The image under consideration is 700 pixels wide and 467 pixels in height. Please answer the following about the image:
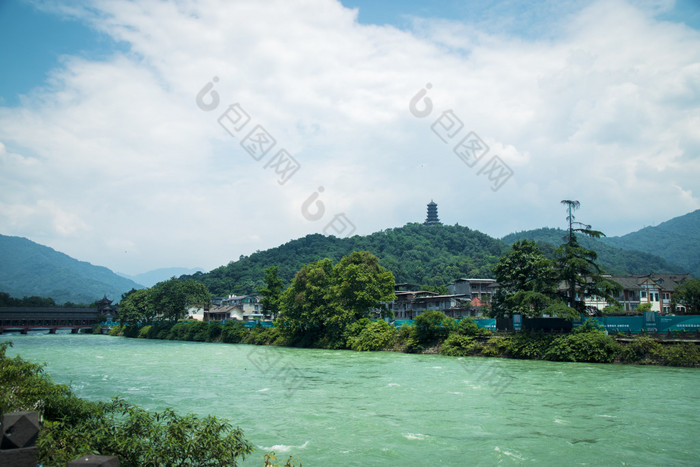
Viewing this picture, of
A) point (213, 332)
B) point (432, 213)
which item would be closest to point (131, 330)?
point (213, 332)

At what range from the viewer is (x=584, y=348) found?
1151 inches

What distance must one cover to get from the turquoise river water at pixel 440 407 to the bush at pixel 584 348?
174 cm

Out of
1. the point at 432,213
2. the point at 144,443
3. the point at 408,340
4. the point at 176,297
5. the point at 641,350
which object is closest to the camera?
the point at 144,443

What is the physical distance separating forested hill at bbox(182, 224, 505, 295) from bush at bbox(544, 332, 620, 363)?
72184 mm

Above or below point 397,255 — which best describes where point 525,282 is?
below

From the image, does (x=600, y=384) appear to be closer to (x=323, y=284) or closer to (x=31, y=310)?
(x=323, y=284)

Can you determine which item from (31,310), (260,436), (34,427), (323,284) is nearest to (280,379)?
(260,436)

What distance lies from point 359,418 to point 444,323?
23.7m

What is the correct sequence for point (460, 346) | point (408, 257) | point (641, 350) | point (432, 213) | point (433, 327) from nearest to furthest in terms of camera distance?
point (641, 350), point (460, 346), point (433, 327), point (408, 257), point (432, 213)

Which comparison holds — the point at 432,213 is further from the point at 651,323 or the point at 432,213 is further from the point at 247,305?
the point at 651,323

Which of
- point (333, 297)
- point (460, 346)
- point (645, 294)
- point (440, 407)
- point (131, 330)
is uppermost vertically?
point (645, 294)

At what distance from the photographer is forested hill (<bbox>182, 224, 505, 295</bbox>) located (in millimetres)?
109812

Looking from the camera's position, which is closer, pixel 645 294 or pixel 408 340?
pixel 408 340

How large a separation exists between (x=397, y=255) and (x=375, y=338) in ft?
288
